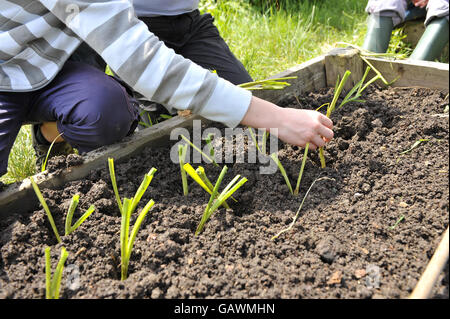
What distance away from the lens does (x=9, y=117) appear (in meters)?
1.54

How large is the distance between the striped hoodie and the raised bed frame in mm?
250

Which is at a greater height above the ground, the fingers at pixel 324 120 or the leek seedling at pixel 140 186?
the fingers at pixel 324 120

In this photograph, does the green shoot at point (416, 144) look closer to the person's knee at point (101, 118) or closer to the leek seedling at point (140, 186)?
the leek seedling at point (140, 186)

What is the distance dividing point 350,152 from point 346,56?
57 centimetres

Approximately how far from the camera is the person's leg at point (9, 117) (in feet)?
5.00

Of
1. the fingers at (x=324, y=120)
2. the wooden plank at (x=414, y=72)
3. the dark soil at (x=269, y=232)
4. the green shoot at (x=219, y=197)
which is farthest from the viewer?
the wooden plank at (x=414, y=72)

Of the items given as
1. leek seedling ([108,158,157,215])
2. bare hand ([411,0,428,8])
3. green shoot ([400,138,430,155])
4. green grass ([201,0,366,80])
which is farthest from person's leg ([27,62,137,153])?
bare hand ([411,0,428,8])

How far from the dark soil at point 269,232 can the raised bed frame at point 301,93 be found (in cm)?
4

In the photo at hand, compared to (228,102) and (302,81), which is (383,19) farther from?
(228,102)

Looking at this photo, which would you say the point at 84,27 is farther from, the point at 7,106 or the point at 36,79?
the point at 7,106

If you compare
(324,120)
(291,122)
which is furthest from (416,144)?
(291,122)

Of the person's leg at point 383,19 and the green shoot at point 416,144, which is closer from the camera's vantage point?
the green shoot at point 416,144

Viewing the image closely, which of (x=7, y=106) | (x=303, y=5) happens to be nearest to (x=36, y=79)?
(x=7, y=106)

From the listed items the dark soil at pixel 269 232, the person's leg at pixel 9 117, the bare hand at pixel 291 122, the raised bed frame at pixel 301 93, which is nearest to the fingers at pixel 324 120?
the bare hand at pixel 291 122
